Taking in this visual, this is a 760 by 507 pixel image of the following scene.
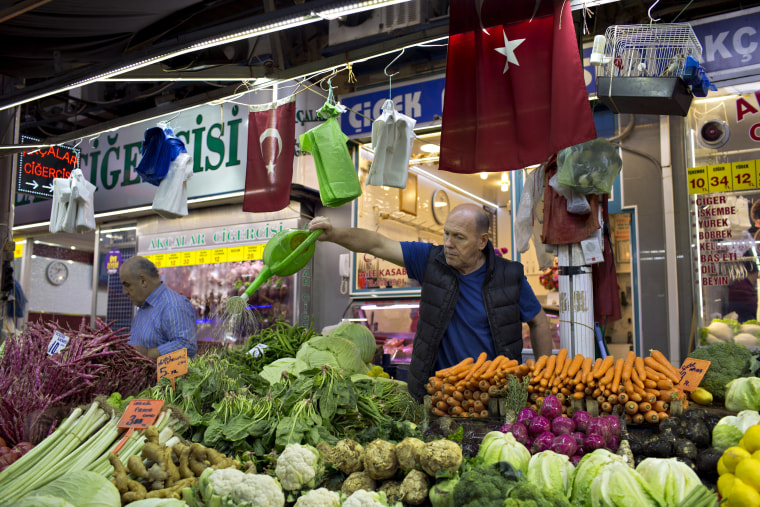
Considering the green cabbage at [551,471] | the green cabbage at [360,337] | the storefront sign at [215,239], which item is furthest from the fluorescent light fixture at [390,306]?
the green cabbage at [551,471]

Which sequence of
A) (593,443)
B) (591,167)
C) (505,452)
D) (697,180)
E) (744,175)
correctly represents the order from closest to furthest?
(505,452)
(593,443)
(591,167)
(744,175)
(697,180)

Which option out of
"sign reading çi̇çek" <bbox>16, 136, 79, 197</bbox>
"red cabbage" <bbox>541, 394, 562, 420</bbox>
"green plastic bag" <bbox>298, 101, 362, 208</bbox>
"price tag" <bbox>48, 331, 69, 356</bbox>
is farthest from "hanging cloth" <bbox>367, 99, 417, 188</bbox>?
"sign reading çi̇çek" <bbox>16, 136, 79, 197</bbox>

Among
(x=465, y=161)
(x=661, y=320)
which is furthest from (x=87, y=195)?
(x=661, y=320)

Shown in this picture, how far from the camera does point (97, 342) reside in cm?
317

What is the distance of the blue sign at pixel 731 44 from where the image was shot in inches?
209

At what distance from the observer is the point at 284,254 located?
383 cm

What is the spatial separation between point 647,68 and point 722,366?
7.10 feet

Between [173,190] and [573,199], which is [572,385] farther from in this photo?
[173,190]

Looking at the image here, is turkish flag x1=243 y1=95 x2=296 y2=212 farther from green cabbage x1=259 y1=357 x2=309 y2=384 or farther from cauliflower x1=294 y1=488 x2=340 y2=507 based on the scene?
cauliflower x1=294 y1=488 x2=340 y2=507

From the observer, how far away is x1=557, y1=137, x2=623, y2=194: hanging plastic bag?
451 cm

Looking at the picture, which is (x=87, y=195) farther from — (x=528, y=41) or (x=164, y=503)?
(x=164, y=503)

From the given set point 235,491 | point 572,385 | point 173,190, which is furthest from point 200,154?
point 235,491

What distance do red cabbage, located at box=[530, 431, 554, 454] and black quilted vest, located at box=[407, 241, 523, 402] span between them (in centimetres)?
145

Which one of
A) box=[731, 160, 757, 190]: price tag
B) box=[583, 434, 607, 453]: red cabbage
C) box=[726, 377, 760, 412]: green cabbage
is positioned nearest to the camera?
box=[583, 434, 607, 453]: red cabbage
